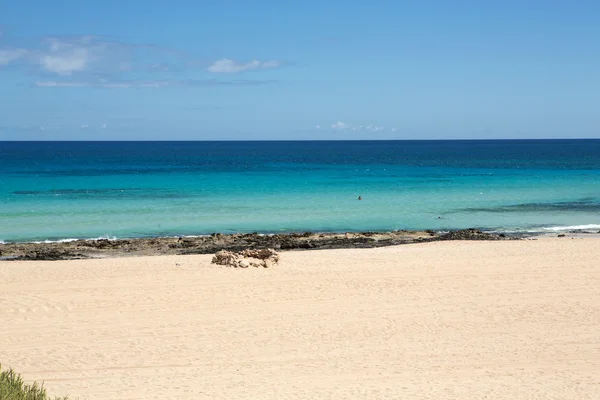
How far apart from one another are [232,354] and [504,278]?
822cm

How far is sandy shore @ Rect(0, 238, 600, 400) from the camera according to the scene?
31.9 ft

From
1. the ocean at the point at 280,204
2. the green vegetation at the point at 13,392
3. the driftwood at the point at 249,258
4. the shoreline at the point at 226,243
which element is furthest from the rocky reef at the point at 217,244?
the green vegetation at the point at 13,392

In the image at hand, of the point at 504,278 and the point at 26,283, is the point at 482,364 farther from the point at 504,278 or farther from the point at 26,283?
the point at 26,283

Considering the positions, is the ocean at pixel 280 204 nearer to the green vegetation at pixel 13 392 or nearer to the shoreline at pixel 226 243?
the shoreline at pixel 226 243

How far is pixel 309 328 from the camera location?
12484mm

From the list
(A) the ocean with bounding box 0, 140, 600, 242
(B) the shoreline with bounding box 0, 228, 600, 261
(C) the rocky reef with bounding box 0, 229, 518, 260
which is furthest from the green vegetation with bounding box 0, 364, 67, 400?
(A) the ocean with bounding box 0, 140, 600, 242

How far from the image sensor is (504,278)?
16.7m

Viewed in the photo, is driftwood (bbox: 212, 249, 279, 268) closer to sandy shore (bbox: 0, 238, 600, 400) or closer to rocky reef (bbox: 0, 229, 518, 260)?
sandy shore (bbox: 0, 238, 600, 400)

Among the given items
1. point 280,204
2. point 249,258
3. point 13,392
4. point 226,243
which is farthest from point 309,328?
point 280,204

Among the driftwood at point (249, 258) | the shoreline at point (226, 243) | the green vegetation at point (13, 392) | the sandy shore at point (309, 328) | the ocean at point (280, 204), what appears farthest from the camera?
the ocean at point (280, 204)

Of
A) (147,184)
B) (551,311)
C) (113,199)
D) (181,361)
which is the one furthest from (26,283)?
(147,184)

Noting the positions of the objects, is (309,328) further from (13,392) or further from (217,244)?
(217,244)

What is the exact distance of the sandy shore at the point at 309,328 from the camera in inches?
383

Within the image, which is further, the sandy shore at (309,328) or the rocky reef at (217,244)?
the rocky reef at (217,244)
